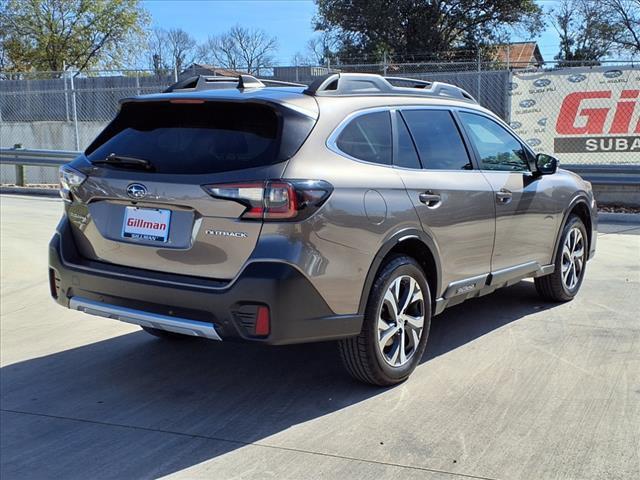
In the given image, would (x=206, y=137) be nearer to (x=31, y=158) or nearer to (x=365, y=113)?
(x=365, y=113)

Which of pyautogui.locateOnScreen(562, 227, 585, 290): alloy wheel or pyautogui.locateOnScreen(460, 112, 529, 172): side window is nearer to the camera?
pyautogui.locateOnScreen(460, 112, 529, 172): side window

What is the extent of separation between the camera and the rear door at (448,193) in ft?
14.6

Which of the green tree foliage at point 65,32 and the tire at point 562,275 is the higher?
the green tree foliage at point 65,32

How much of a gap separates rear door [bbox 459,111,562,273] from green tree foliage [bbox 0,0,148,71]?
139 feet

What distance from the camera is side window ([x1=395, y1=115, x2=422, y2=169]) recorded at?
14.5 feet

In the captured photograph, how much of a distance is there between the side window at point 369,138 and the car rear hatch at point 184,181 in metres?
0.27

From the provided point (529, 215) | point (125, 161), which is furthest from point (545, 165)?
point (125, 161)

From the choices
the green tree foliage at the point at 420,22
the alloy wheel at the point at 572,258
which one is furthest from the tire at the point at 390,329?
the green tree foliage at the point at 420,22

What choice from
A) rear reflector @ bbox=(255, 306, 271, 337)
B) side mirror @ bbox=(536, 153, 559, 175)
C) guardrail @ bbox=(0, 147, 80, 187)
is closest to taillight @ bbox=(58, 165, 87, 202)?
rear reflector @ bbox=(255, 306, 271, 337)

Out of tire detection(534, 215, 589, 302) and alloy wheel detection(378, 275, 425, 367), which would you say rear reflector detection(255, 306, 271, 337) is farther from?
tire detection(534, 215, 589, 302)

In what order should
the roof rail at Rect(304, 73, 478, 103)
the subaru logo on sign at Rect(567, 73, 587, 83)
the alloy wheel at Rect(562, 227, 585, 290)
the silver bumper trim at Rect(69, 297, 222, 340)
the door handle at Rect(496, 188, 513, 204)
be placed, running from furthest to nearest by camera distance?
the subaru logo on sign at Rect(567, 73, 587, 83) < the alloy wheel at Rect(562, 227, 585, 290) < the door handle at Rect(496, 188, 513, 204) < the roof rail at Rect(304, 73, 478, 103) < the silver bumper trim at Rect(69, 297, 222, 340)

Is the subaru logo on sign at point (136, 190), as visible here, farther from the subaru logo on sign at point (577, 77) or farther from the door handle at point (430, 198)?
the subaru logo on sign at point (577, 77)

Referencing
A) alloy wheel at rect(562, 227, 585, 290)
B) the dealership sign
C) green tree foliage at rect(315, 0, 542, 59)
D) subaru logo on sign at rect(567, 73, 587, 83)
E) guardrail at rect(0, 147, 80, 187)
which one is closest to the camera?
alloy wheel at rect(562, 227, 585, 290)

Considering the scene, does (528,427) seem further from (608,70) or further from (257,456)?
(608,70)
